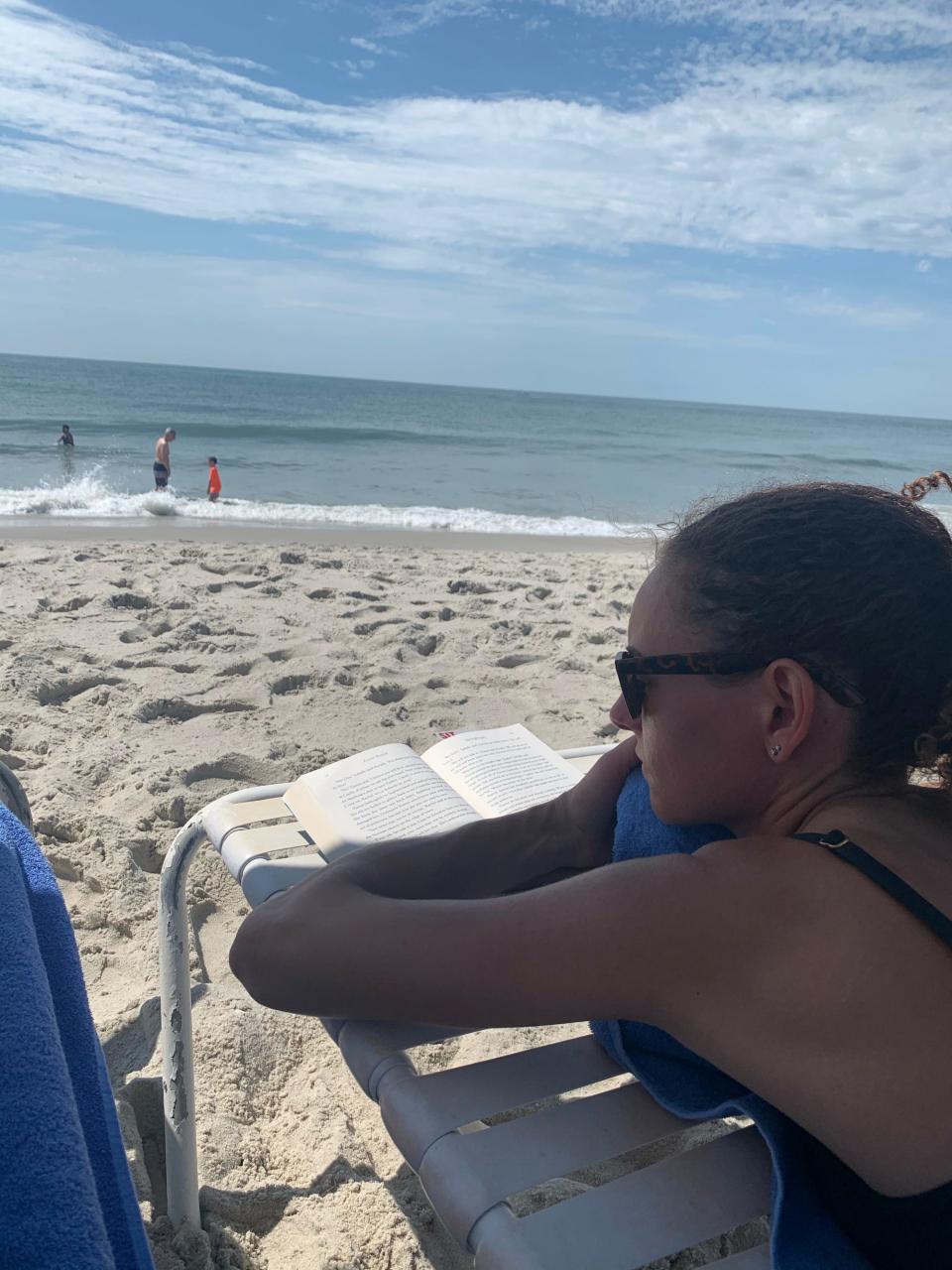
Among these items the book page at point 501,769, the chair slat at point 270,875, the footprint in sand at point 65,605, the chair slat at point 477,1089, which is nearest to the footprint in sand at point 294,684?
the footprint in sand at point 65,605

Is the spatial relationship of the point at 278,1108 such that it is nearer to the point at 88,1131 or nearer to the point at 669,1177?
the point at 88,1131

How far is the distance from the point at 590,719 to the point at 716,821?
111 inches

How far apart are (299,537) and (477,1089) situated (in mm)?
8058

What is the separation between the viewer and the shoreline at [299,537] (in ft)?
26.5

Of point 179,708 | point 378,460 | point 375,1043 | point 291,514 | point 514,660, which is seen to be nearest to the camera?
point 375,1043

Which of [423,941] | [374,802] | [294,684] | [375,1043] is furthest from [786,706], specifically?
[294,684]

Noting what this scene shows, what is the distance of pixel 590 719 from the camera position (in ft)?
12.7

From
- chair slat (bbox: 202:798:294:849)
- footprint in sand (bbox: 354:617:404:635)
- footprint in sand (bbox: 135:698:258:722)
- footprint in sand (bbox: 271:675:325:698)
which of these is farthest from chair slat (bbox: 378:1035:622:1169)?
footprint in sand (bbox: 354:617:404:635)

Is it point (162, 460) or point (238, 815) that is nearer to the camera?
point (238, 815)

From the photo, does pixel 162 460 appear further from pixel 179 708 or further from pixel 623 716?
pixel 623 716

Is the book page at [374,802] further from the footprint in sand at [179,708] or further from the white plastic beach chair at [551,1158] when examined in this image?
the footprint in sand at [179,708]

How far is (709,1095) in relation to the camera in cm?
109

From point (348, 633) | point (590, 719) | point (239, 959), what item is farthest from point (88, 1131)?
point (348, 633)

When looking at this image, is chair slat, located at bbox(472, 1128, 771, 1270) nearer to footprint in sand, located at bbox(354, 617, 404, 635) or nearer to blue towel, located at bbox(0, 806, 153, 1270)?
blue towel, located at bbox(0, 806, 153, 1270)
